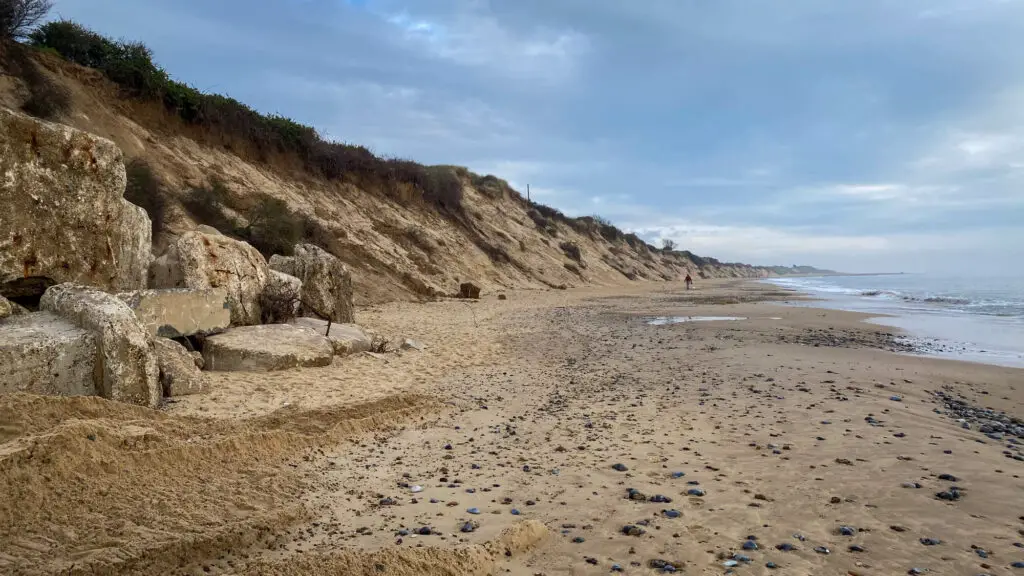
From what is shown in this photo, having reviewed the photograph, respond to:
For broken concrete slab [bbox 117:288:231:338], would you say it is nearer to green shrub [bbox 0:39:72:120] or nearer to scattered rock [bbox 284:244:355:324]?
scattered rock [bbox 284:244:355:324]

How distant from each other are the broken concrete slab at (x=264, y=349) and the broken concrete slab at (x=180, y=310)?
22 centimetres

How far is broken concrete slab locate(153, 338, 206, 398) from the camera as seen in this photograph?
576cm

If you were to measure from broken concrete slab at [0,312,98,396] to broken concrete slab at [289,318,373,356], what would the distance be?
3570 millimetres

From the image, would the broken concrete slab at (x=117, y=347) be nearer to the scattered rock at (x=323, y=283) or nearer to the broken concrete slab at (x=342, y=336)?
the broken concrete slab at (x=342, y=336)

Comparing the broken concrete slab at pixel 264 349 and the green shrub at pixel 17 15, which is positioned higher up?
the green shrub at pixel 17 15

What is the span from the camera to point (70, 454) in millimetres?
3582

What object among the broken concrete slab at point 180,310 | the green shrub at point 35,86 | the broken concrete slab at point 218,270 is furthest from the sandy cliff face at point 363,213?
the broken concrete slab at point 180,310

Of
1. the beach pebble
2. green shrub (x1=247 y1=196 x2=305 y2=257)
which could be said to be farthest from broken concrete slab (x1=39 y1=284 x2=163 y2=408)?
green shrub (x1=247 y1=196 x2=305 y2=257)

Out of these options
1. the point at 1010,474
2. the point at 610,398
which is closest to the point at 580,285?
the point at 610,398

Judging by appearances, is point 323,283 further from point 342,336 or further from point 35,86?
point 35,86

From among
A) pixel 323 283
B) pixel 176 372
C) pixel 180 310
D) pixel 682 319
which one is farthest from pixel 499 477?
pixel 682 319

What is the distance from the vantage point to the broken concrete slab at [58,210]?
19.5ft

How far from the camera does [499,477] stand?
412cm

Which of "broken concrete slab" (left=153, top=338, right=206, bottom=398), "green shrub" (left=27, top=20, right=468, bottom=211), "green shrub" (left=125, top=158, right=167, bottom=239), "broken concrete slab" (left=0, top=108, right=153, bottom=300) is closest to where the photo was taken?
"broken concrete slab" (left=153, top=338, right=206, bottom=398)
